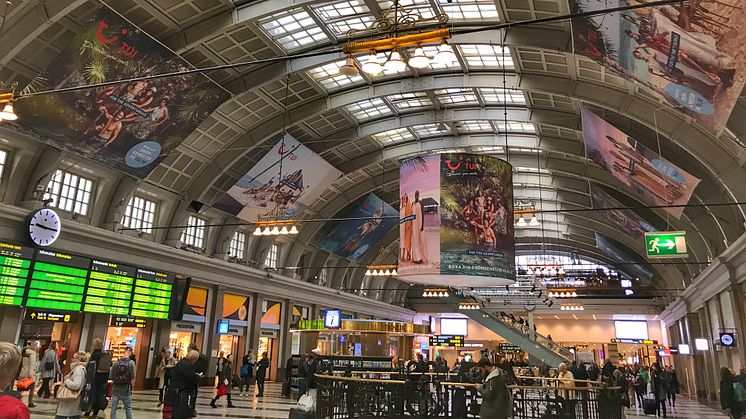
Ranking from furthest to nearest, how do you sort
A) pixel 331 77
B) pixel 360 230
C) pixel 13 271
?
pixel 360 230, pixel 331 77, pixel 13 271

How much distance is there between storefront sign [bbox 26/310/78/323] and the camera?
14824 millimetres

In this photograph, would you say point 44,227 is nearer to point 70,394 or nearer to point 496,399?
point 70,394

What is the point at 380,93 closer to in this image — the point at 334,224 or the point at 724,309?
the point at 334,224

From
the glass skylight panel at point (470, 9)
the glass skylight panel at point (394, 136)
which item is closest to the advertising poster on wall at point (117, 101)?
the glass skylight panel at point (470, 9)

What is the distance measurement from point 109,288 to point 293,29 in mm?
10664

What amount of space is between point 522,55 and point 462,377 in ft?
33.2

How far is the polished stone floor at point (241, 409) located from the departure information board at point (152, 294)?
112 inches

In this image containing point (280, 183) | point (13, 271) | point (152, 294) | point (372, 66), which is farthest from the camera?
point (280, 183)

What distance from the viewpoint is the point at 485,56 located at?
1711 centimetres

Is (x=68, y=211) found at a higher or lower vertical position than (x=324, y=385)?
higher

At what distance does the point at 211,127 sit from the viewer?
64.0ft

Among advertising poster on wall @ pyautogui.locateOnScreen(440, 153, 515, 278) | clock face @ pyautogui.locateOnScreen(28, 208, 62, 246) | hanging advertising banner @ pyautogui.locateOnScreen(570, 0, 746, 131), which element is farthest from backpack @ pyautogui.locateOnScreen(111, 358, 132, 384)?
hanging advertising banner @ pyautogui.locateOnScreen(570, 0, 746, 131)

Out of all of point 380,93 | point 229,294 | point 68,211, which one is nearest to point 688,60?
point 380,93

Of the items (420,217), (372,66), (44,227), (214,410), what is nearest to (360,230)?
(44,227)
